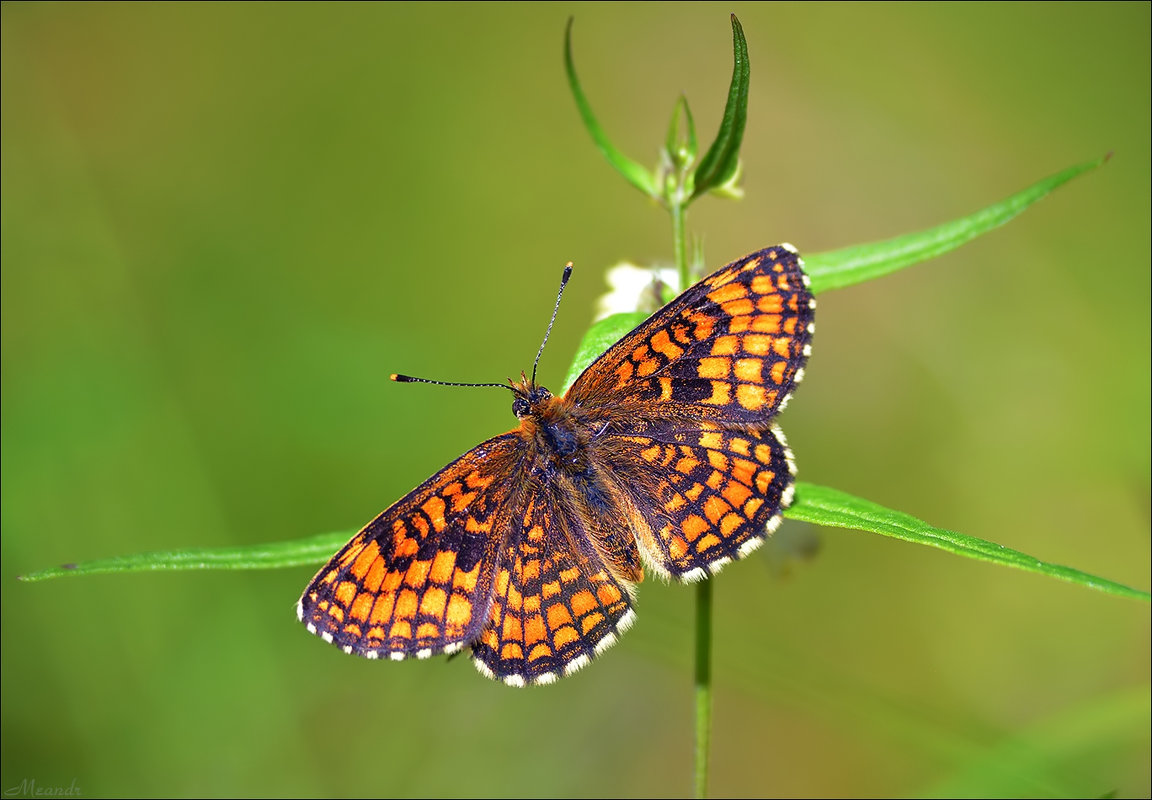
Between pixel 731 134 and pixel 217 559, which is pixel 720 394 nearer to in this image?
pixel 731 134

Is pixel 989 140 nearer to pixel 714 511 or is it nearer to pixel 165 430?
pixel 714 511

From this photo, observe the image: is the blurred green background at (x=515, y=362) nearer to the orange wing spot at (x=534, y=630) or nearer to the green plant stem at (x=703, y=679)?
the green plant stem at (x=703, y=679)

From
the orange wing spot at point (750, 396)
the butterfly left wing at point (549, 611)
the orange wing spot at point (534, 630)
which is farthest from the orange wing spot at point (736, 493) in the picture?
the orange wing spot at point (534, 630)

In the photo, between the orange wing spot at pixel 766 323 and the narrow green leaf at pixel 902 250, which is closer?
the orange wing spot at pixel 766 323

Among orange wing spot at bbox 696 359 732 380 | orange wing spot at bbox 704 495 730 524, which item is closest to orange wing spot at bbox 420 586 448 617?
orange wing spot at bbox 704 495 730 524

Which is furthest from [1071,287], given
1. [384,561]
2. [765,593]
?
[384,561]

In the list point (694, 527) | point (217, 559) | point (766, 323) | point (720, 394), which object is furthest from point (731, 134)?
point (217, 559)
